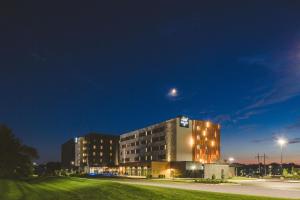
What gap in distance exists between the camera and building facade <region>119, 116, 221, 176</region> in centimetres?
11294

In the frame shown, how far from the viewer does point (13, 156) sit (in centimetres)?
9294

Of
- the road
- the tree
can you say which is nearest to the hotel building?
the tree

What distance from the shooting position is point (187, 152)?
4707 inches

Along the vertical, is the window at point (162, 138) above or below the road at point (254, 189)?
above

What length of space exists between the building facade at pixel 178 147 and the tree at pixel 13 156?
114 ft

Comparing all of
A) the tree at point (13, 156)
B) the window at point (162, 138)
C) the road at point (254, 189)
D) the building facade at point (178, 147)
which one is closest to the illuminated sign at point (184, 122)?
the building facade at point (178, 147)

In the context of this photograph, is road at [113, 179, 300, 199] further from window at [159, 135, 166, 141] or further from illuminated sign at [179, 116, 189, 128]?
window at [159, 135, 166, 141]

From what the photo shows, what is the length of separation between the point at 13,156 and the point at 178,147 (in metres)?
48.5

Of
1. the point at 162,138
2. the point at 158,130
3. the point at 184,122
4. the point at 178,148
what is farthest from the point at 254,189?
the point at 158,130

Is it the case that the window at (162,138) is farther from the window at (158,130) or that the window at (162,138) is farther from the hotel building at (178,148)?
the window at (158,130)

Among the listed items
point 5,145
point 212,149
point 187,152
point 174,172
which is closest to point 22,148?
point 5,145

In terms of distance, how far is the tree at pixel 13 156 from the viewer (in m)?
91.0

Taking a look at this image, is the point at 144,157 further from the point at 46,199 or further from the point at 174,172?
the point at 46,199

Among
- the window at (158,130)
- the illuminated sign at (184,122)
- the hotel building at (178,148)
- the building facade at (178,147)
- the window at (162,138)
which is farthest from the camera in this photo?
the window at (158,130)
